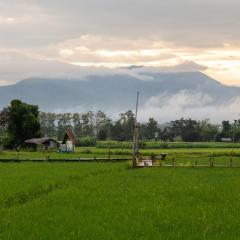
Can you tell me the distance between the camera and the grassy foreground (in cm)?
1054

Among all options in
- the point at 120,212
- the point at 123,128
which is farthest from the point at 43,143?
the point at 120,212

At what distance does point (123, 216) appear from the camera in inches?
493

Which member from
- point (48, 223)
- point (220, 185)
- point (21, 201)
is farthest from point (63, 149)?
point (48, 223)

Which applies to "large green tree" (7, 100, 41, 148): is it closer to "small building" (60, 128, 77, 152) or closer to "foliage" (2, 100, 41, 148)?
"foliage" (2, 100, 41, 148)

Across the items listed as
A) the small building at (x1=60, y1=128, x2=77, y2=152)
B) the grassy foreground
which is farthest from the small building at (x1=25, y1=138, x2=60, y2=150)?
the grassy foreground

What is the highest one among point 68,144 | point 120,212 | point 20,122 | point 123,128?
point 123,128

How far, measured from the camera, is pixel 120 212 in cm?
1310

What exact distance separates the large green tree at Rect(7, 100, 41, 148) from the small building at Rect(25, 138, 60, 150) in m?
1.53

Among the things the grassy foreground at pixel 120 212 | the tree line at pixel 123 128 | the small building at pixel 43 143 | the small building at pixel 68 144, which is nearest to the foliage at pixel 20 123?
the tree line at pixel 123 128

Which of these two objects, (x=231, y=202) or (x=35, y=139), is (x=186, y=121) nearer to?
(x=35, y=139)

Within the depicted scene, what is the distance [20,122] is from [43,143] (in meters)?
4.13

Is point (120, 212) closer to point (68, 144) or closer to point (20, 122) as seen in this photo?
point (68, 144)

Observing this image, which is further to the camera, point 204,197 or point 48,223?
point 204,197

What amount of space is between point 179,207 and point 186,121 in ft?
355
